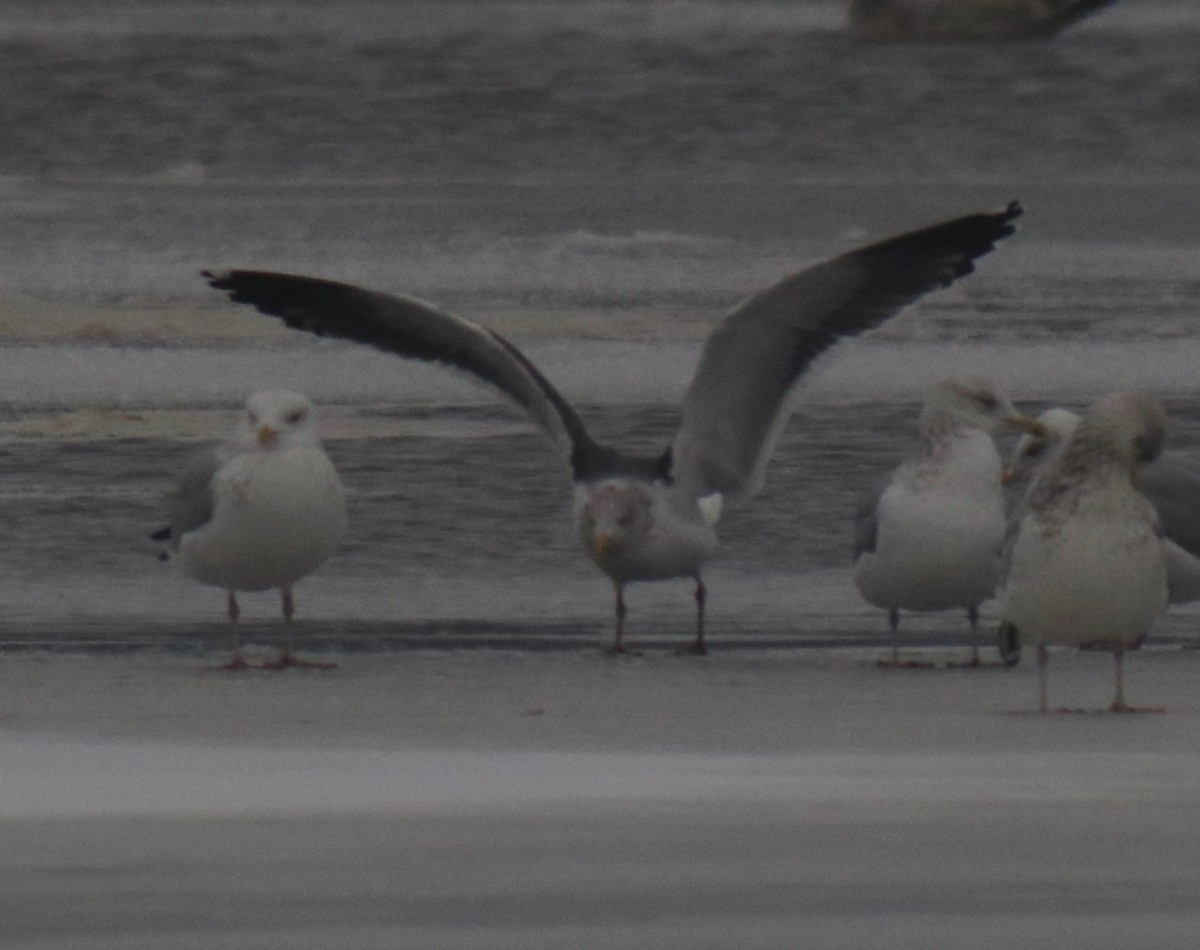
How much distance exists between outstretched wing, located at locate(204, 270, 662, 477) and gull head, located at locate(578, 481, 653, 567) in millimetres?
239

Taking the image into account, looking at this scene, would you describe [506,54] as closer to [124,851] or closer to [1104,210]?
[1104,210]

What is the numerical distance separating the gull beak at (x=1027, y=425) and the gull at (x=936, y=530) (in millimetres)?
142

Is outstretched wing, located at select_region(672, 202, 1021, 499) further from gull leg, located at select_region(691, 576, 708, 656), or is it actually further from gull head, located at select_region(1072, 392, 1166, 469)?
gull head, located at select_region(1072, 392, 1166, 469)

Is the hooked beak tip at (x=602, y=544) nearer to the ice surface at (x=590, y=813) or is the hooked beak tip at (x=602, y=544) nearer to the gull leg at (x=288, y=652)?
the gull leg at (x=288, y=652)

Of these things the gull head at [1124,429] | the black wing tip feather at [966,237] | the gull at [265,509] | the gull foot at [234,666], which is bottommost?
the gull foot at [234,666]

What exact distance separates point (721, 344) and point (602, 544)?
0.85 meters

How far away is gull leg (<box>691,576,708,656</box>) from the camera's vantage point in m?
9.42

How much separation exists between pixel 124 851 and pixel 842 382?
9021mm

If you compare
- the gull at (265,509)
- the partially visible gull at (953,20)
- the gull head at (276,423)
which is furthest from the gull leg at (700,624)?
the partially visible gull at (953,20)

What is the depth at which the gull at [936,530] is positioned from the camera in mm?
9219

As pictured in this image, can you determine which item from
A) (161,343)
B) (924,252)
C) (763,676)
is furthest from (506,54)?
(763,676)

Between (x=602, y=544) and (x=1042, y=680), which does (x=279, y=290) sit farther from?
(x=1042, y=680)

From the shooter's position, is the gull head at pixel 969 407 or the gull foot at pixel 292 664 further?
the gull head at pixel 969 407

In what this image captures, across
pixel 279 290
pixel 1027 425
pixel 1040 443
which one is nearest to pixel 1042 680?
pixel 1027 425
